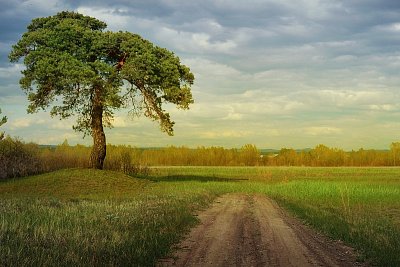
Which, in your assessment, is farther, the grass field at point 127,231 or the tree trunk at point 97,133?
the tree trunk at point 97,133

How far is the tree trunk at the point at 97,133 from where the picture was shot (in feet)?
157

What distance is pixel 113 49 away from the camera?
48688 millimetres

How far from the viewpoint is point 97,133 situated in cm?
4862

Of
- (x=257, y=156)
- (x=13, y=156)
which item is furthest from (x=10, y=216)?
(x=257, y=156)

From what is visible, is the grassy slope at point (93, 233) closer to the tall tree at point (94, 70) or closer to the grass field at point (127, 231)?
the grass field at point (127, 231)

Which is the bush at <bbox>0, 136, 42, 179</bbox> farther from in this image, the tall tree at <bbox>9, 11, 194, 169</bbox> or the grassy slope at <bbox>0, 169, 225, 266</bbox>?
the grassy slope at <bbox>0, 169, 225, 266</bbox>

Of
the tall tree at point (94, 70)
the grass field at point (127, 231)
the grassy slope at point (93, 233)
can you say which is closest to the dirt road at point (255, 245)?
the grass field at point (127, 231)

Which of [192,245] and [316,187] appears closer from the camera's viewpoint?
[192,245]

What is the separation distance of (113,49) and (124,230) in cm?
3404

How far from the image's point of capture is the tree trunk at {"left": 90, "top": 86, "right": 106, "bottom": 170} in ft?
157

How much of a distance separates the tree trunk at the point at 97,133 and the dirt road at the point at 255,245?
27050 mm

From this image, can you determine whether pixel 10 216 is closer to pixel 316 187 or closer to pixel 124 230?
pixel 124 230

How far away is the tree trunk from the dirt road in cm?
2705

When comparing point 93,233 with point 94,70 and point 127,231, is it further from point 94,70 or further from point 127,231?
point 94,70
